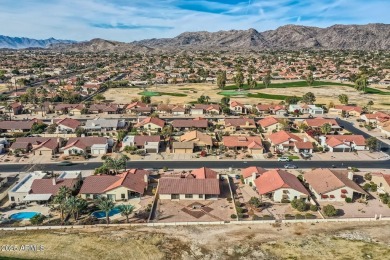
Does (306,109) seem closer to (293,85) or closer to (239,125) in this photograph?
(239,125)


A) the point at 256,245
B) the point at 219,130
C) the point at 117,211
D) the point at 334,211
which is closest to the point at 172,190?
the point at 117,211

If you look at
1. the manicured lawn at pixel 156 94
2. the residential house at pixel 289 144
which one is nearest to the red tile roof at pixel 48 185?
the residential house at pixel 289 144

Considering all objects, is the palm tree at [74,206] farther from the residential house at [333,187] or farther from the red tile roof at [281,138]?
the red tile roof at [281,138]

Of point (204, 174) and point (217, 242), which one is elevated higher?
point (204, 174)

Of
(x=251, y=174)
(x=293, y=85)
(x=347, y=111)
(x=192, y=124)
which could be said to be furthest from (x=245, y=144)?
(x=293, y=85)

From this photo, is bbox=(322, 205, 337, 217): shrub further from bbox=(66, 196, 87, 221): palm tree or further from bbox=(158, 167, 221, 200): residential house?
bbox=(66, 196, 87, 221): palm tree

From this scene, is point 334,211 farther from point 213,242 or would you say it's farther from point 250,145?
point 250,145
